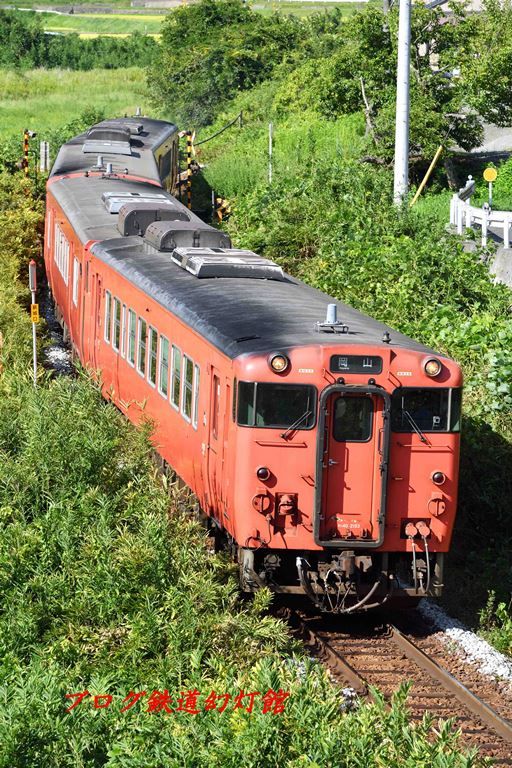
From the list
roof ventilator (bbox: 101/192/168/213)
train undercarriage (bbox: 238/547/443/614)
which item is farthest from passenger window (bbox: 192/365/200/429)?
roof ventilator (bbox: 101/192/168/213)

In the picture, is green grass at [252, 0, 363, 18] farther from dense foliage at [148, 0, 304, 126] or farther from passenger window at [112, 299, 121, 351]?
passenger window at [112, 299, 121, 351]

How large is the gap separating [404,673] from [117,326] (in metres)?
6.49

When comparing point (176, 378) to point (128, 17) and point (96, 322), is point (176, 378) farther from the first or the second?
point (128, 17)

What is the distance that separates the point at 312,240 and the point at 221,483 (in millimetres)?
13463

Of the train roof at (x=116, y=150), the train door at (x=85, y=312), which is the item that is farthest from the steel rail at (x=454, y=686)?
the train roof at (x=116, y=150)

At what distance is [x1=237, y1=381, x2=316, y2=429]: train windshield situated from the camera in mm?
10258

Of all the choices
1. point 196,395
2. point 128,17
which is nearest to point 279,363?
point 196,395

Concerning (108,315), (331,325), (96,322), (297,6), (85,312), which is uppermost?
(297,6)

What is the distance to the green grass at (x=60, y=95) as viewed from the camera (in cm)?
4812

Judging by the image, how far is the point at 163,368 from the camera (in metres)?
12.9

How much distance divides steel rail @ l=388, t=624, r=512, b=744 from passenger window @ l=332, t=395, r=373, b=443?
187cm

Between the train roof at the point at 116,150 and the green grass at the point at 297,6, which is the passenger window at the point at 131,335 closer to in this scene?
the train roof at the point at 116,150

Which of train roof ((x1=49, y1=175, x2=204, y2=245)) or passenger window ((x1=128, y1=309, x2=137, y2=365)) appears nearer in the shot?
passenger window ((x1=128, y1=309, x2=137, y2=365))

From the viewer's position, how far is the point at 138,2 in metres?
103
